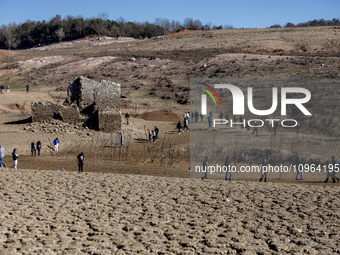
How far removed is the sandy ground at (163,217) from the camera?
792 cm

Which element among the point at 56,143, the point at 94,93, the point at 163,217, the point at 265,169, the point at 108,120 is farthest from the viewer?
the point at 94,93

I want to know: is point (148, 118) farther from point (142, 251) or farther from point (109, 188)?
point (142, 251)

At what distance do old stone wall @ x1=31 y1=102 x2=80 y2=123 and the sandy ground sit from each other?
11375 millimetres

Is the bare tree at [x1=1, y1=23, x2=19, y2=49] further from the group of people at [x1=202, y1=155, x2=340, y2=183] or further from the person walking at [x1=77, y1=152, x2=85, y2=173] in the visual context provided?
the group of people at [x1=202, y1=155, x2=340, y2=183]

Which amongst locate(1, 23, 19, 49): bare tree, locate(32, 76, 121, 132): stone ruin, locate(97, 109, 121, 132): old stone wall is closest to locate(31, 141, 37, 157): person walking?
locate(32, 76, 121, 132): stone ruin

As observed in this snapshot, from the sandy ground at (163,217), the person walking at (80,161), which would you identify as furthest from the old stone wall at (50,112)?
the sandy ground at (163,217)

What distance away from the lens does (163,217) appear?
31.6ft

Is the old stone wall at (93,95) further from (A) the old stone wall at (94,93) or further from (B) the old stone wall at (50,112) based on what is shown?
(B) the old stone wall at (50,112)

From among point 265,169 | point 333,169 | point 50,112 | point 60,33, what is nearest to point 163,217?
point 265,169

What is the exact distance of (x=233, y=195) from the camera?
37.4 ft

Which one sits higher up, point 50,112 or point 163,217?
point 50,112

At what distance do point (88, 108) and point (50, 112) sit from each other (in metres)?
2.69

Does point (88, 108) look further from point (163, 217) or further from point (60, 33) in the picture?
point (60, 33)

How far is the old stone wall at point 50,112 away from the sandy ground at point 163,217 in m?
11.4
